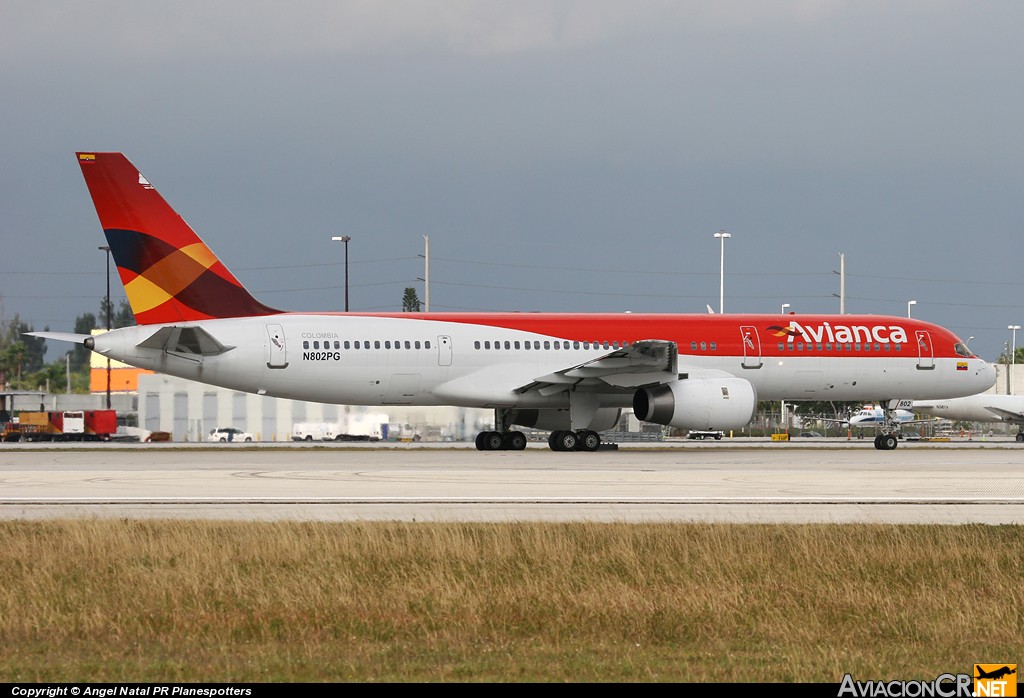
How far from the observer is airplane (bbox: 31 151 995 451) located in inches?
1326

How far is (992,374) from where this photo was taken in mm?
41562

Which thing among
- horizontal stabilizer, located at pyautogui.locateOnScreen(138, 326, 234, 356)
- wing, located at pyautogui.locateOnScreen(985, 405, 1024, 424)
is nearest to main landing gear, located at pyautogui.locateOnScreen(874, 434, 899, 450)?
horizontal stabilizer, located at pyautogui.locateOnScreen(138, 326, 234, 356)

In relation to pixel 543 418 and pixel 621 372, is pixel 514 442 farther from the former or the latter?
pixel 621 372

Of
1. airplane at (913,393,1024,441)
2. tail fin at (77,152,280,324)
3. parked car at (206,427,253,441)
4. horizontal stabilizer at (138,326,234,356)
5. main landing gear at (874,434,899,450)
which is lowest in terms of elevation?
parked car at (206,427,253,441)

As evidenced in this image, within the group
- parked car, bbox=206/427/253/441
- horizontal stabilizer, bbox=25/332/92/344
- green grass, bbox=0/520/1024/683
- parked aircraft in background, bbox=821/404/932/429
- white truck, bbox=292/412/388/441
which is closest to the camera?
green grass, bbox=0/520/1024/683

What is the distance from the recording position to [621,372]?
35.5 metres

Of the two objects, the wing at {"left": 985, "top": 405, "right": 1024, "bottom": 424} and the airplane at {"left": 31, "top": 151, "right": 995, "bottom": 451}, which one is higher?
the airplane at {"left": 31, "top": 151, "right": 995, "bottom": 451}

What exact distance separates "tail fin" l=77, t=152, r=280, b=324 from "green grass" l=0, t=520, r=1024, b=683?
19.5 metres

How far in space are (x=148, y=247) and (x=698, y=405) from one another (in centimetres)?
1581

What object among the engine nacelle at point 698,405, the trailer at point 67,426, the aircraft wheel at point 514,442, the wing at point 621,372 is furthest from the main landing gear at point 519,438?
the trailer at point 67,426

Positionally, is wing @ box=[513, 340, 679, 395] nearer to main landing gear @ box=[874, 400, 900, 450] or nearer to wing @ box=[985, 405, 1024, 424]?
main landing gear @ box=[874, 400, 900, 450]

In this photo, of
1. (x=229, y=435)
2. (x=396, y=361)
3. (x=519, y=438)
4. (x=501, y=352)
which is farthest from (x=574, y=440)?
(x=229, y=435)

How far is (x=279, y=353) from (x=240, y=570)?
2301 centimetres

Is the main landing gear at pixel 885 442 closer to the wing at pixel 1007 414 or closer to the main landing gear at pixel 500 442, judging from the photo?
the main landing gear at pixel 500 442
